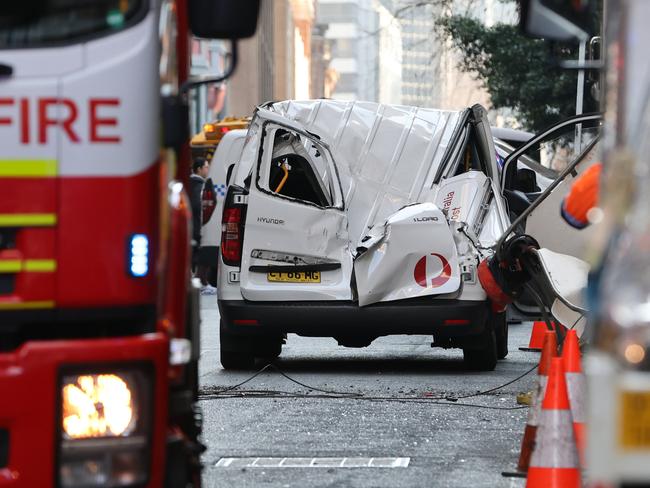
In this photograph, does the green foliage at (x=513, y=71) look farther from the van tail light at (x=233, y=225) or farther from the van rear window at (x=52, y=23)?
the van rear window at (x=52, y=23)

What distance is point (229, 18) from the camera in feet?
17.5

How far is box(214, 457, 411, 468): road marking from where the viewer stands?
28.1ft

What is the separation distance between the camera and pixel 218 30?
535cm

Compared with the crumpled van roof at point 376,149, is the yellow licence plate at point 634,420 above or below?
above

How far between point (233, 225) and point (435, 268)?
1.60m

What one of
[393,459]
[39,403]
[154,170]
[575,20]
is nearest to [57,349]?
[39,403]

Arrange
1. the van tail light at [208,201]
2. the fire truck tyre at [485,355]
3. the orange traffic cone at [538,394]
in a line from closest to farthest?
1. the orange traffic cone at [538,394]
2. the fire truck tyre at [485,355]
3. the van tail light at [208,201]

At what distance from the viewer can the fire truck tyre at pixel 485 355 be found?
13527mm

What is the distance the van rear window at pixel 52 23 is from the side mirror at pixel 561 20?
1.43m

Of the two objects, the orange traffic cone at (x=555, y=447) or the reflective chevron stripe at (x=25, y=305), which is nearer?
the reflective chevron stripe at (x=25, y=305)

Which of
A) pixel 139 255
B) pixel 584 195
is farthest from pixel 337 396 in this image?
pixel 584 195

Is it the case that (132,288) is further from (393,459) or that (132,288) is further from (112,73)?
(393,459)

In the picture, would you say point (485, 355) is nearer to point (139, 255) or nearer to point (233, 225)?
point (233, 225)

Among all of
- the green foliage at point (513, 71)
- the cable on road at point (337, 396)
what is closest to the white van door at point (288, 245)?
the cable on road at point (337, 396)
